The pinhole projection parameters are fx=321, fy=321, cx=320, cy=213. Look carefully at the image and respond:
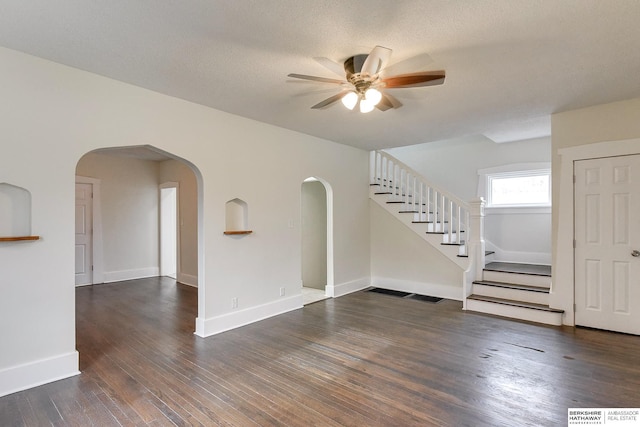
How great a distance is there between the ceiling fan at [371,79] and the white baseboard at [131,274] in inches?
242

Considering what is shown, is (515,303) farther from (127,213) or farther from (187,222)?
(127,213)

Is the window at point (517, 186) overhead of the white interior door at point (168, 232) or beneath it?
overhead

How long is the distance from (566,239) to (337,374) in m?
3.39

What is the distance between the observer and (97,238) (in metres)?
6.45

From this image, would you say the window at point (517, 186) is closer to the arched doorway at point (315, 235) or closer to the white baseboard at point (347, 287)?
the white baseboard at point (347, 287)

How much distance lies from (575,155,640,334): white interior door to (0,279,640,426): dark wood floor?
10.7 inches

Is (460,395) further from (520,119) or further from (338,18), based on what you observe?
(520,119)

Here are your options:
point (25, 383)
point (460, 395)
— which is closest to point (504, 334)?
point (460, 395)

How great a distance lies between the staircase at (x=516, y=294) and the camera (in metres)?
4.14

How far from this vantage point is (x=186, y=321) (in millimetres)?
4262

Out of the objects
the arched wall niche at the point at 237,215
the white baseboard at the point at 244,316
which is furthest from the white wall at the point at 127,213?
the white baseboard at the point at 244,316

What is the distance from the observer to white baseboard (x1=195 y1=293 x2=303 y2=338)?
3.74 metres

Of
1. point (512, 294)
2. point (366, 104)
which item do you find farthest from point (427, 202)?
point (366, 104)
